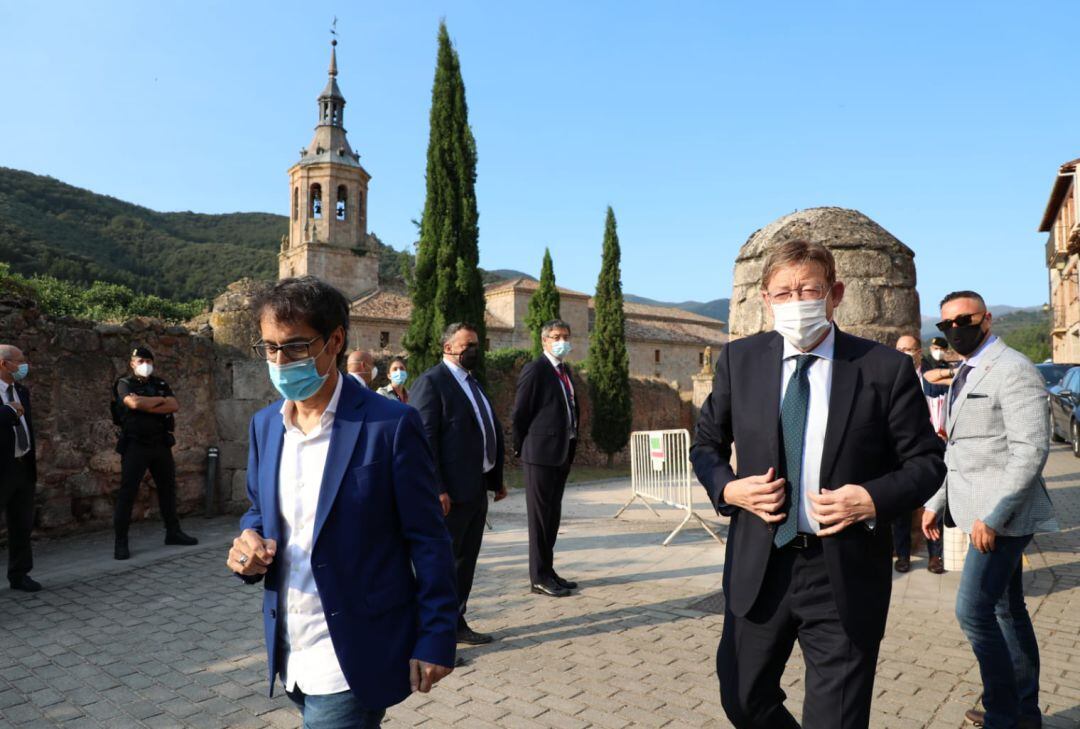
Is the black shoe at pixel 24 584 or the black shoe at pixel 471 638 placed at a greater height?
the black shoe at pixel 24 584

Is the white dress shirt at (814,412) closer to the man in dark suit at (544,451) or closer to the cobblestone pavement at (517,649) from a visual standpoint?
the cobblestone pavement at (517,649)

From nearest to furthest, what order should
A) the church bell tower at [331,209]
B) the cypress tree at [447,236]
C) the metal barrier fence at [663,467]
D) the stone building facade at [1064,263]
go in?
the metal barrier fence at [663,467] < the cypress tree at [447,236] < the stone building facade at [1064,263] < the church bell tower at [331,209]

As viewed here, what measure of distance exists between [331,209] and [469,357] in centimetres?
5029

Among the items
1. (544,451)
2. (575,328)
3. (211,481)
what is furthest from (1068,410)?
(575,328)

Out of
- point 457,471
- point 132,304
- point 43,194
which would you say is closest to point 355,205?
point 132,304

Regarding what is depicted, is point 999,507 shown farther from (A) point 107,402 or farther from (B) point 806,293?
(A) point 107,402

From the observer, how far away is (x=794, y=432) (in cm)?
237

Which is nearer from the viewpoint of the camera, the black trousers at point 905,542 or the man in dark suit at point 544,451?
the man in dark suit at point 544,451

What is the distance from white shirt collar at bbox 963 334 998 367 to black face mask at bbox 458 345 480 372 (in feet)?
9.55

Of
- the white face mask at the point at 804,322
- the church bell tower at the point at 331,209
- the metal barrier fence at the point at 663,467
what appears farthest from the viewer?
the church bell tower at the point at 331,209

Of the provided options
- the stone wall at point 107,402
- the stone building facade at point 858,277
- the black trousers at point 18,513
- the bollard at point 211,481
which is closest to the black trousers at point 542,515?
the stone building facade at point 858,277

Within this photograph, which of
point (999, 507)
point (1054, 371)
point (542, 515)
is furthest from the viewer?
point (1054, 371)

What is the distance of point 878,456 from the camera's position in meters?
2.34

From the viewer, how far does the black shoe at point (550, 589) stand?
5.82 metres
